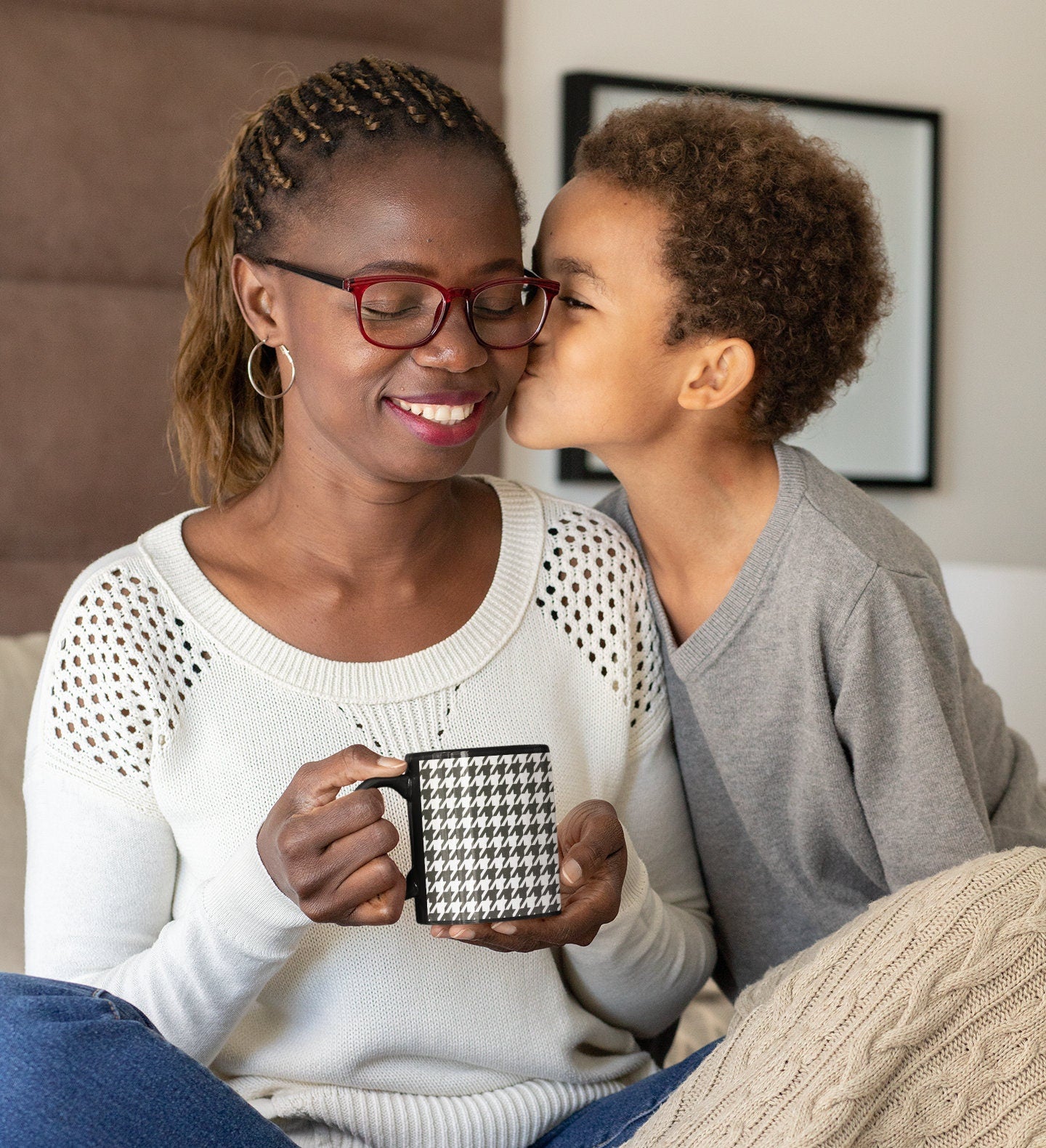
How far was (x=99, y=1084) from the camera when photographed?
28.8 inches

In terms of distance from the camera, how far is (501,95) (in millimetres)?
2068

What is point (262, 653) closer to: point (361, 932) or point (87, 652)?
point (87, 652)

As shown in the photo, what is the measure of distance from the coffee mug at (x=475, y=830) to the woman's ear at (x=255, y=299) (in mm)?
492

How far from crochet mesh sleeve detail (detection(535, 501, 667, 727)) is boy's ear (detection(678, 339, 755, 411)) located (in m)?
0.16

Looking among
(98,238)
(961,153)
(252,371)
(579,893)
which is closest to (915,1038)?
(579,893)

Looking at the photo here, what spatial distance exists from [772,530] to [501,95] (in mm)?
1166

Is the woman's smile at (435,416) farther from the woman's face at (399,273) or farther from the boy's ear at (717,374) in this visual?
the boy's ear at (717,374)

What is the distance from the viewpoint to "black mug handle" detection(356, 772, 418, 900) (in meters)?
0.79

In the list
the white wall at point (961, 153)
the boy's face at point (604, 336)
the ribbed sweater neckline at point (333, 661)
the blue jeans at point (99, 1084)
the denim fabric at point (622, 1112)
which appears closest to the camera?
the blue jeans at point (99, 1084)

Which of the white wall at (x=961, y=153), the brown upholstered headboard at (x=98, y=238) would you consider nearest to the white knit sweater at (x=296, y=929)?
the brown upholstered headboard at (x=98, y=238)

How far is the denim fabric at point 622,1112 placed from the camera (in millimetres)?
973

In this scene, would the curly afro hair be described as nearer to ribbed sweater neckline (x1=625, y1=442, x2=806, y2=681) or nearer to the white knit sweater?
ribbed sweater neckline (x1=625, y1=442, x2=806, y2=681)

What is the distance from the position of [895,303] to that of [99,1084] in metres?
1.98

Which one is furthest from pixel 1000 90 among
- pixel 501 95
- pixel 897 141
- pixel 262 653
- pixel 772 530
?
pixel 262 653
